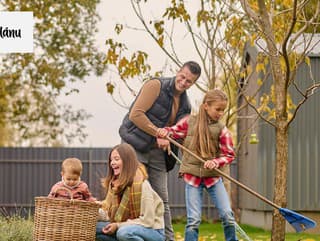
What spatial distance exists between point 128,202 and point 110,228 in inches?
8.9

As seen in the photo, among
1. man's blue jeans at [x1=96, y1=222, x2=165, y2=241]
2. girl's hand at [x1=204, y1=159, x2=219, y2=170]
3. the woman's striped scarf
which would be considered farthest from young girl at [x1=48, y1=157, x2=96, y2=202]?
girl's hand at [x1=204, y1=159, x2=219, y2=170]

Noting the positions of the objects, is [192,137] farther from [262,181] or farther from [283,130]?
[262,181]

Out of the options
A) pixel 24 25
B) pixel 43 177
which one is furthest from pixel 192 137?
pixel 43 177

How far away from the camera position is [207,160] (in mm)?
6629

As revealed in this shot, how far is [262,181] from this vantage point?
13523 mm

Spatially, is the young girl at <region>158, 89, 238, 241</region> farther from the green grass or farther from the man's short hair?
the green grass

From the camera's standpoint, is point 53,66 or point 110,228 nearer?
point 110,228

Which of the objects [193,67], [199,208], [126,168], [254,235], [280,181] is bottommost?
[254,235]

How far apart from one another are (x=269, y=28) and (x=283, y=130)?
1019mm

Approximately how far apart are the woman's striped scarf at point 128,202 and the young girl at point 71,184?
0.91 ft

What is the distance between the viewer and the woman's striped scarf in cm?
612

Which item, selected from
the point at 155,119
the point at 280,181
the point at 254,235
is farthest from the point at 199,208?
the point at 254,235

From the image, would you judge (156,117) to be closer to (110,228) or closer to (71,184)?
(71,184)

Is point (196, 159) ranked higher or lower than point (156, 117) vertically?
lower
